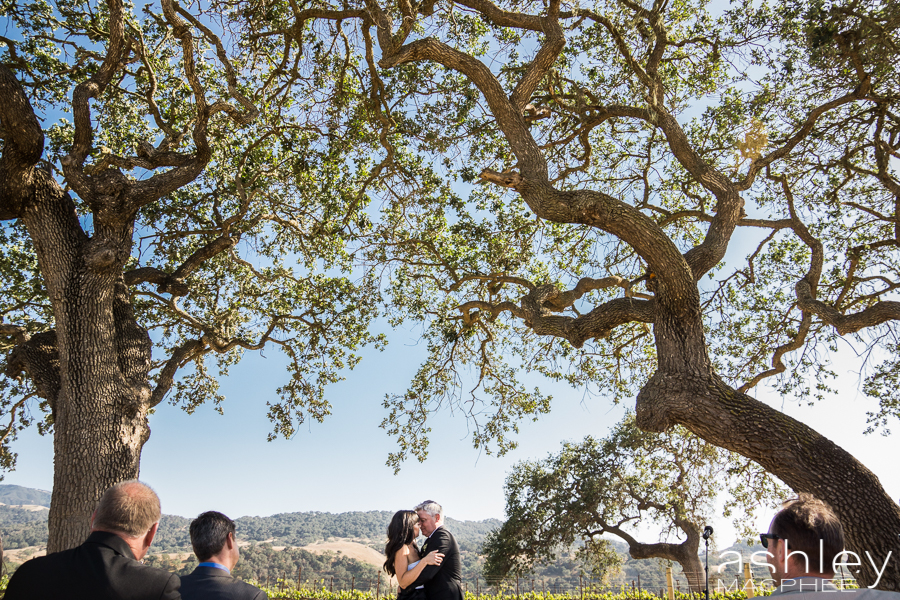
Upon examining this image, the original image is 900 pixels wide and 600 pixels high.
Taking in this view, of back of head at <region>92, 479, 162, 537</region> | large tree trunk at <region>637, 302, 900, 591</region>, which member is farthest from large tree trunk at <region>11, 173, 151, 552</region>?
large tree trunk at <region>637, 302, 900, 591</region>

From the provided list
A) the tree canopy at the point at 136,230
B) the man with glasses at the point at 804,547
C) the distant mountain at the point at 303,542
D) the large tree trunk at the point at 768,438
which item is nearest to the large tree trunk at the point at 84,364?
the tree canopy at the point at 136,230

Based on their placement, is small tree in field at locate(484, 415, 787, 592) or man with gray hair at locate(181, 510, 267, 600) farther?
small tree in field at locate(484, 415, 787, 592)

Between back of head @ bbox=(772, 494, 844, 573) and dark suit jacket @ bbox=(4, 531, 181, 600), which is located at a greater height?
back of head @ bbox=(772, 494, 844, 573)

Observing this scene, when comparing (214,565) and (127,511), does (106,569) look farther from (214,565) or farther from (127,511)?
(214,565)

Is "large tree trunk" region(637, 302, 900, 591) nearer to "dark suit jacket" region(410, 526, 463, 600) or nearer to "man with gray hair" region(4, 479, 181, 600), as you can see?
"dark suit jacket" region(410, 526, 463, 600)

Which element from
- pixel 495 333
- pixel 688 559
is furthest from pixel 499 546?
pixel 495 333

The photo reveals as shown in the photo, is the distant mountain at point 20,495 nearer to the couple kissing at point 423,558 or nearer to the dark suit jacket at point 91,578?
the couple kissing at point 423,558

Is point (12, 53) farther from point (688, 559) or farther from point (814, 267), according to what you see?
point (688, 559)

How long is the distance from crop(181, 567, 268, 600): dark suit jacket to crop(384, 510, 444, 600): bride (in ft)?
4.32

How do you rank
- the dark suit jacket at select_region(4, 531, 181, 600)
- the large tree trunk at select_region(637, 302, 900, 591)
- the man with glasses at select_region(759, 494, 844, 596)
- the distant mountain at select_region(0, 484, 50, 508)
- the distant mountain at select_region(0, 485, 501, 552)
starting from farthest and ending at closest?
the distant mountain at select_region(0, 484, 50, 508), the distant mountain at select_region(0, 485, 501, 552), the large tree trunk at select_region(637, 302, 900, 591), the dark suit jacket at select_region(4, 531, 181, 600), the man with glasses at select_region(759, 494, 844, 596)

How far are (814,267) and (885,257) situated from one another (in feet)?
9.16

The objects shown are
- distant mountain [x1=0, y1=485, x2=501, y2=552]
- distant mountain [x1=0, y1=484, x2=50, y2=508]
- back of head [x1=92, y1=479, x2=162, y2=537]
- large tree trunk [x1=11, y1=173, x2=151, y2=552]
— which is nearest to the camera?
back of head [x1=92, y1=479, x2=162, y2=537]

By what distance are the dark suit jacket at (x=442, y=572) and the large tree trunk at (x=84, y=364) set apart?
3406 millimetres

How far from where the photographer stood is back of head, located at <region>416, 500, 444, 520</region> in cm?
363
